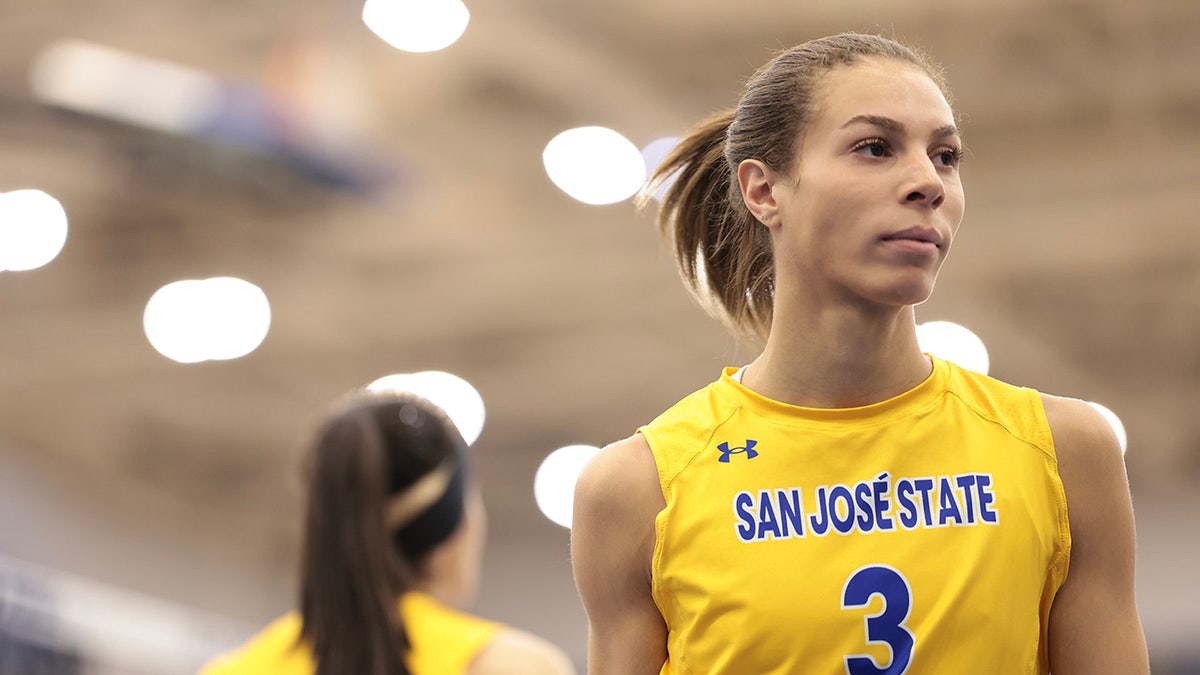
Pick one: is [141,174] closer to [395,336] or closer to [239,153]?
[239,153]

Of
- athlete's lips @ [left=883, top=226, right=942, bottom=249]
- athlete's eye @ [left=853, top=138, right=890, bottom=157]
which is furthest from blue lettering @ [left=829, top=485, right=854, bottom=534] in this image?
athlete's eye @ [left=853, top=138, right=890, bottom=157]

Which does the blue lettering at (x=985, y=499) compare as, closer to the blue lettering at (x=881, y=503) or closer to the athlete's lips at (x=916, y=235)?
the blue lettering at (x=881, y=503)

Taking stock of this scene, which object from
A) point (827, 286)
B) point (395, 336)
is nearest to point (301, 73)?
point (395, 336)

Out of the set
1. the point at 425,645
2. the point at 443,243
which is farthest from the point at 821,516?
the point at 443,243

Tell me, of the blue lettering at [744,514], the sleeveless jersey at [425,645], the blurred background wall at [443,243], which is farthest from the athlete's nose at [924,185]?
the blurred background wall at [443,243]

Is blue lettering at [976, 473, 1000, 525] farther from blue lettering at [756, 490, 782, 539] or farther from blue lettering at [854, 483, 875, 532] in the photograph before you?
blue lettering at [756, 490, 782, 539]

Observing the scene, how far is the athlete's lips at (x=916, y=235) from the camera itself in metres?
2.02

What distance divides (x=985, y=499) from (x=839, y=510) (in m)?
Answer: 0.21

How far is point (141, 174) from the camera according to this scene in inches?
410

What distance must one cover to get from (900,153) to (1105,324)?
1276 cm

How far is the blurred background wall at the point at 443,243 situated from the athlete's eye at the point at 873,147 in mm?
4538

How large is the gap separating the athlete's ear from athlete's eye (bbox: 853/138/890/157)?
6.7 inches

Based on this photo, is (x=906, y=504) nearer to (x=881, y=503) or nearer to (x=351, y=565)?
(x=881, y=503)

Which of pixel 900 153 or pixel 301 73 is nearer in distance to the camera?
pixel 900 153
